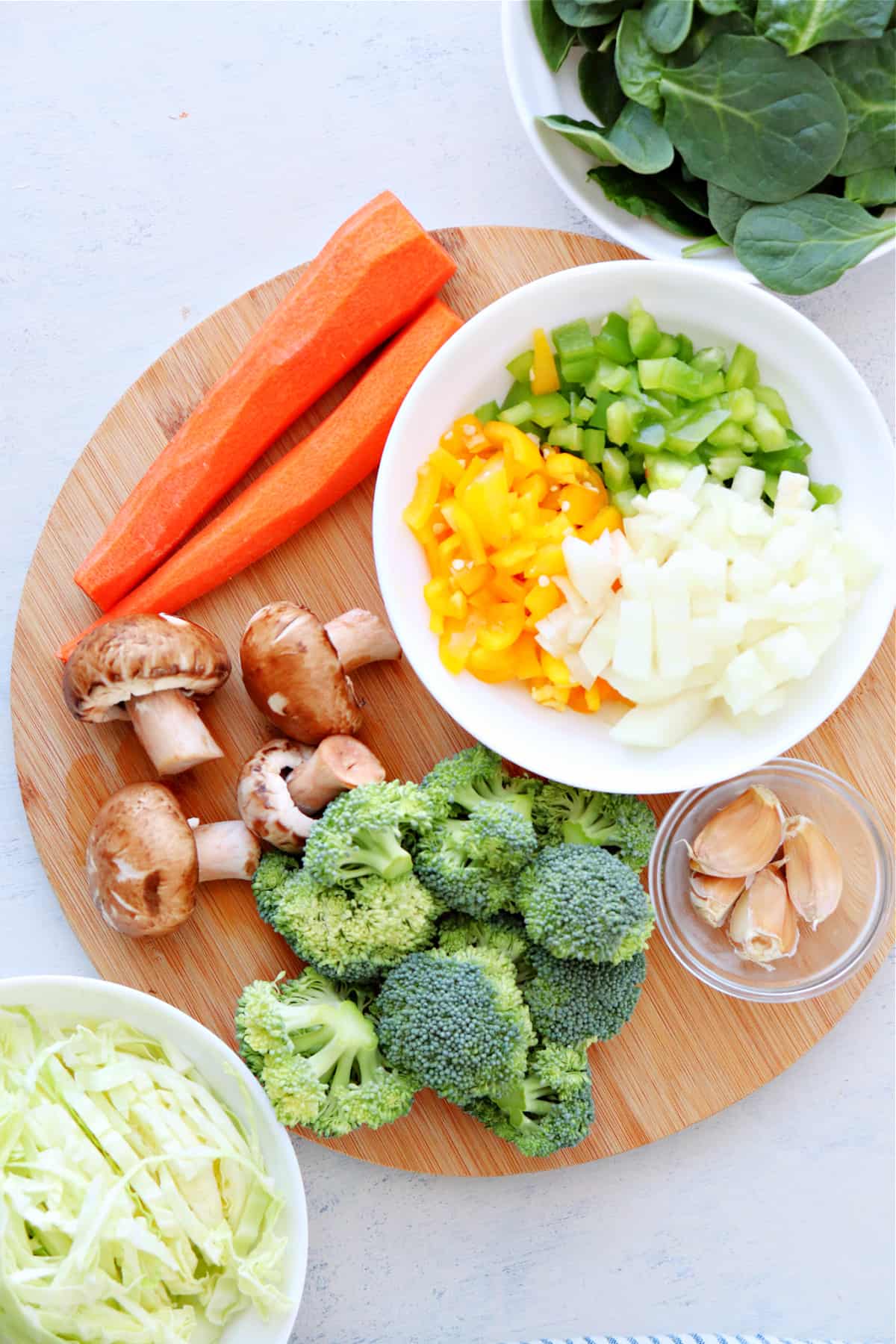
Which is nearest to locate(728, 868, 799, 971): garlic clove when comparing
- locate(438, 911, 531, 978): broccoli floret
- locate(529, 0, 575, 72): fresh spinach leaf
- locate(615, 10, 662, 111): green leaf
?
locate(438, 911, 531, 978): broccoli floret

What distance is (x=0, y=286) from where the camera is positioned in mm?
2408

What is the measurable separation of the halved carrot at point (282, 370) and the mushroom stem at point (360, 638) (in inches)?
15.4

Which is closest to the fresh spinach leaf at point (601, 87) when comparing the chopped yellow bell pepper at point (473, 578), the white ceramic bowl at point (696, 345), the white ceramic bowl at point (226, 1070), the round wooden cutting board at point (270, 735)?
the round wooden cutting board at point (270, 735)

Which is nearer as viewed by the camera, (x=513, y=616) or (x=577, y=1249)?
(x=513, y=616)

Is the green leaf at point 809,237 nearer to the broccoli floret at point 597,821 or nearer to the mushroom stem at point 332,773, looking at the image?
the broccoli floret at point 597,821

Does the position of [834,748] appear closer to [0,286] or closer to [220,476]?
[220,476]

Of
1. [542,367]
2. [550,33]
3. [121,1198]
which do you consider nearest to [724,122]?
[550,33]

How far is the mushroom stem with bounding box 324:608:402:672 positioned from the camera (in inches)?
86.3

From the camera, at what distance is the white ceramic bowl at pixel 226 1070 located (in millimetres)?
2080

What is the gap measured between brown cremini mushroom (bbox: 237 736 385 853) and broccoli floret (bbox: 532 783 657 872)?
1.10 feet

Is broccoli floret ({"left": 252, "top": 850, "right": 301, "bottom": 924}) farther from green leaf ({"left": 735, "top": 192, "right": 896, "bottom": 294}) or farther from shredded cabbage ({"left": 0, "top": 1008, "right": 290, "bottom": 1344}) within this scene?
green leaf ({"left": 735, "top": 192, "right": 896, "bottom": 294})

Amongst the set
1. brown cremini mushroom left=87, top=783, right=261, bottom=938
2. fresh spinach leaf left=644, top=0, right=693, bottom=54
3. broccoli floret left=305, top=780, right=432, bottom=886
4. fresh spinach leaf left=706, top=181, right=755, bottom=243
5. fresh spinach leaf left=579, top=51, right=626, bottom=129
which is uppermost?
fresh spinach leaf left=644, top=0, right=693, bottom=54

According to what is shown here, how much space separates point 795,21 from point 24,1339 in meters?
2.68

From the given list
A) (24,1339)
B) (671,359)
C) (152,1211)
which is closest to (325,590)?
(671,359)
